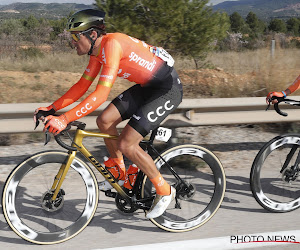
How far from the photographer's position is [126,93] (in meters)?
3.73

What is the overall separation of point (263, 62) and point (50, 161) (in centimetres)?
699

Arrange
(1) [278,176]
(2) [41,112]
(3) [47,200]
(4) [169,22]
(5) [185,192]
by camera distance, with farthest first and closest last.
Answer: (4) [169,22] → (1) [278,176] → (5) [185,192] → (3) [47,200] → (2) [41,112]

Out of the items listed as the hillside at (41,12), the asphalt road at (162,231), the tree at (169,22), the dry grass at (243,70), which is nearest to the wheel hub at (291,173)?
the asphalt road at (162,231)

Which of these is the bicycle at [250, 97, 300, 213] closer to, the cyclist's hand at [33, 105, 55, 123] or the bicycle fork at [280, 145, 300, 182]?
the bicycle fork at [280, 145, 300, 182]

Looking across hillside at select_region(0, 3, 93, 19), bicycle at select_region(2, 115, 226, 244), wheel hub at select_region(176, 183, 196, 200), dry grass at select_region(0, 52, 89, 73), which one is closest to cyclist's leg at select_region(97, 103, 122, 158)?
bicycle at select_region(2, 115, 226, 244)

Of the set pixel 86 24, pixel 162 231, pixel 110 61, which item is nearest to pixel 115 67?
pixel 110 61

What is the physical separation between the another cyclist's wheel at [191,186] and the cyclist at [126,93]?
0.16 m

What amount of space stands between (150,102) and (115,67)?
47 cm

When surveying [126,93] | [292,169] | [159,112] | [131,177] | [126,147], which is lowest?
[292,169]

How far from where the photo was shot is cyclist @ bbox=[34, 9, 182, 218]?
3201 mm

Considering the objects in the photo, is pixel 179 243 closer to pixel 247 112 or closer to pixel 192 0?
pixel 247 112

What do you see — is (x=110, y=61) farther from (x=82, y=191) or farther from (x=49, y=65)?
(x=49, y=65)

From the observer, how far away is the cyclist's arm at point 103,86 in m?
3.17

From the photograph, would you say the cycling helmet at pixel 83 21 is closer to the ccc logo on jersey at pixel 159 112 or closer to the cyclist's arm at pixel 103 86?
the cyclist's arm at pixel 103 86
